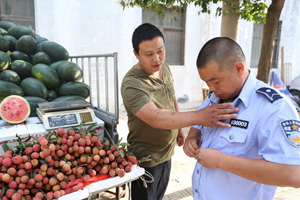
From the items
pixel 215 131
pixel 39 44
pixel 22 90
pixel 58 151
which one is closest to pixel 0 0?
pixel 39 44

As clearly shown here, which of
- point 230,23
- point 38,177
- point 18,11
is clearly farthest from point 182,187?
point 18,11

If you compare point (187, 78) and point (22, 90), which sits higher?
point (22, 90)

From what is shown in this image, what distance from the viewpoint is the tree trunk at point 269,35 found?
9.18ft

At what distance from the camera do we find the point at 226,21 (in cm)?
383

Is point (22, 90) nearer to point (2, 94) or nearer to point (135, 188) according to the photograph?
point (2, 94)

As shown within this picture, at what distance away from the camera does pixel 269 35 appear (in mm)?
3000

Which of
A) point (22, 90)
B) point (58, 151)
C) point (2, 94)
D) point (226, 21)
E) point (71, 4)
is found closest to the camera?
point (58, 151)

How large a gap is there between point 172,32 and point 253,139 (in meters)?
7.60

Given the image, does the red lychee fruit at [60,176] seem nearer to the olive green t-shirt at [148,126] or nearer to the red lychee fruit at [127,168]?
the red lychee fruit at [127,168]

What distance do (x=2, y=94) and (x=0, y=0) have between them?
4.90 meters

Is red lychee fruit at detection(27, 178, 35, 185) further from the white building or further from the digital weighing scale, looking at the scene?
the white building

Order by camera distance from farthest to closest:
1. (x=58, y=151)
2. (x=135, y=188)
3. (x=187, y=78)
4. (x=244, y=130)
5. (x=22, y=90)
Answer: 1. (x=187, y=78)
2. (x=22, y=90)
3. (x=135, y=188)
4. (x=58, y=151)
5. (x=244, y=130)

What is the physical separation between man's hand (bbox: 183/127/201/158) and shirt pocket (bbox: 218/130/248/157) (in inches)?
7.0

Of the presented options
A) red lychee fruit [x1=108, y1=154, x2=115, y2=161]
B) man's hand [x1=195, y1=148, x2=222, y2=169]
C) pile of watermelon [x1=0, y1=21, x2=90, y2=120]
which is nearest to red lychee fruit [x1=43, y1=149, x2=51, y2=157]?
red lychee fruit [x1=108, y1=154, x2=115, y2=161]
